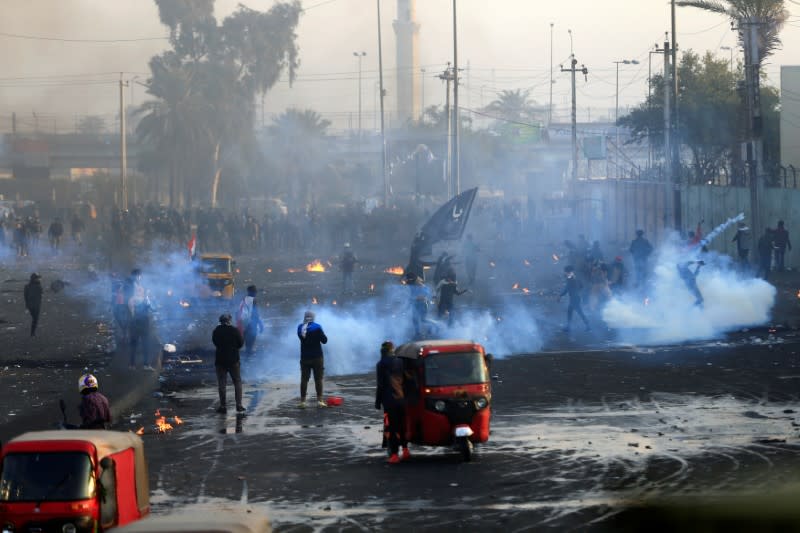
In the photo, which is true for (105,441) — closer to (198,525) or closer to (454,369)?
(198,525)

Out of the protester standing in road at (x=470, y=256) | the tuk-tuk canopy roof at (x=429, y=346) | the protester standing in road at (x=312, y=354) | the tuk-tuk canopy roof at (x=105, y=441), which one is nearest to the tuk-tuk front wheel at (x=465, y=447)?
the tuk-tuk canopy roof at (x=429, y=346)

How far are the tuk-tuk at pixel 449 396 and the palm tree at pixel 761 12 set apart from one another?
94.3 ft

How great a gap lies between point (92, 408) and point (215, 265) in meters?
26.2

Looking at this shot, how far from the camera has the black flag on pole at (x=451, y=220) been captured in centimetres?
3581

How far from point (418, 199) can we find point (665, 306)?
45352 millimetres

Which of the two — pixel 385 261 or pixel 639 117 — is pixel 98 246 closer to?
pixel 385 261

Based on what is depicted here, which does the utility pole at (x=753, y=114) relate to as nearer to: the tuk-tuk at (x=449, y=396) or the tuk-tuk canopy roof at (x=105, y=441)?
the tuk-tuk at (x=449, y=396)

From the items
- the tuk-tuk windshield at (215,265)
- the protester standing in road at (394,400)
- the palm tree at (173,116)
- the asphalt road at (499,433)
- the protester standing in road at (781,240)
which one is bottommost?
the asphalt road at (499,433)

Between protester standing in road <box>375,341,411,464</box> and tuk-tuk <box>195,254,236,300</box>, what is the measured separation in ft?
75.0

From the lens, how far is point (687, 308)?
102 feet

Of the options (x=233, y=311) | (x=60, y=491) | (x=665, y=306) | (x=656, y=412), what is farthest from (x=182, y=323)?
(x=60, y=491)

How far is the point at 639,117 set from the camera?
237ft

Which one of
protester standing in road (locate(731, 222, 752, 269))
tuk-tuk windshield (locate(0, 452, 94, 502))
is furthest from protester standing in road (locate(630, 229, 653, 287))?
tuk-tuk windshield (locate(0, 452, 94, 502))

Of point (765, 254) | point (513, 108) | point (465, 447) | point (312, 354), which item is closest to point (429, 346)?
point (465, 447)
